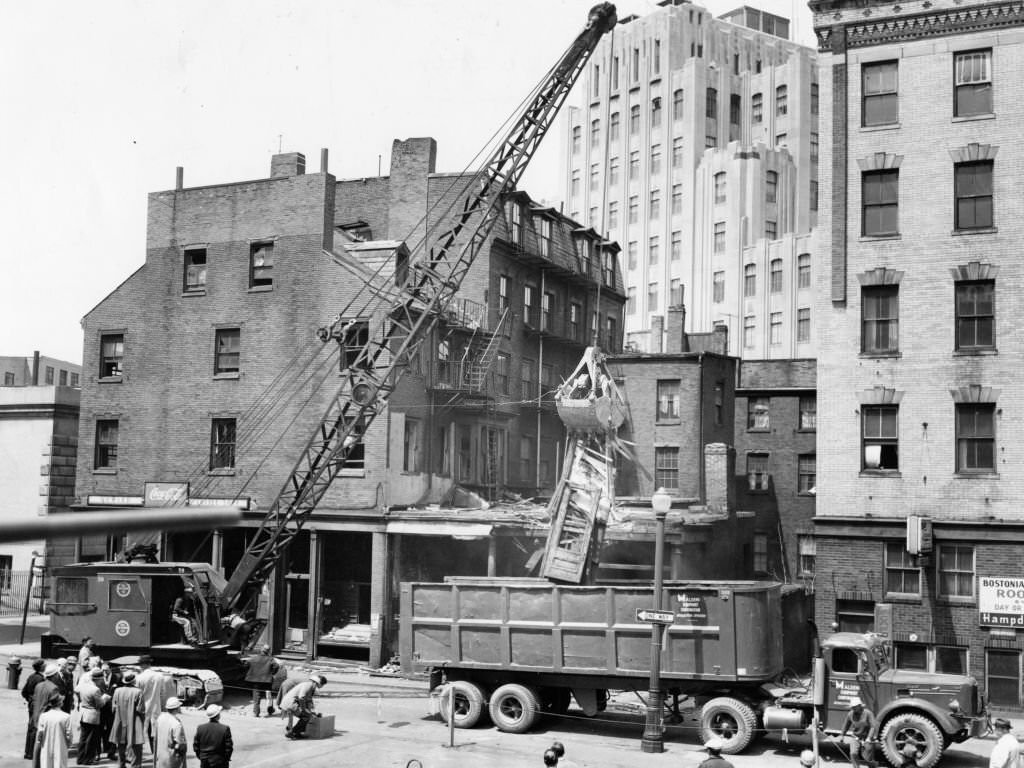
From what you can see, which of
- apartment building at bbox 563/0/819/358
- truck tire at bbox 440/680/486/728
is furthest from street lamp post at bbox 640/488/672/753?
apartment building at bbox 563/0/819/358

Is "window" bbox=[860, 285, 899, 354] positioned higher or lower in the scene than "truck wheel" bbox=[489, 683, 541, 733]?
higher

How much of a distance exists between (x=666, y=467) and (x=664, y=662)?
89.4 ft

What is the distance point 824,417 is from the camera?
3069 cm

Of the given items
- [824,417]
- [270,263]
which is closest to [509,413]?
[270,263]

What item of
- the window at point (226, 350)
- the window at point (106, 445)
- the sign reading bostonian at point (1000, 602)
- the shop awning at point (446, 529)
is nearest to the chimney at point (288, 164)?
the window at point (226, 350)

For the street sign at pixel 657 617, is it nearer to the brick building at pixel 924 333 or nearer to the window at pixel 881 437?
the brick building at pixel 924 333

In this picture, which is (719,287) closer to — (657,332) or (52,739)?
(657,332)

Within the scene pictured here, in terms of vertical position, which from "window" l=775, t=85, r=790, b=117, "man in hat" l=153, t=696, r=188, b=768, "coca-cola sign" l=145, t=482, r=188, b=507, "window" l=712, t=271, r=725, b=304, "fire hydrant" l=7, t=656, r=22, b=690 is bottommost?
"fire hydrant" l=7, t=656, r=22, b=690

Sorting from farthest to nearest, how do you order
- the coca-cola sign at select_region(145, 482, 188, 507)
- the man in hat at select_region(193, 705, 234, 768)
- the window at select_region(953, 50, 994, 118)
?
the coca-cola sign at select_region(145, 482, 188, 507)
the window at select_region(953, 50, 994, 118)
the man in hat at select_region(193, 705, 234, 768)

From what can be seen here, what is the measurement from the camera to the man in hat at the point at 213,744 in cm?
1655

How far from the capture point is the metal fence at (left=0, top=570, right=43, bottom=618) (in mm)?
44125

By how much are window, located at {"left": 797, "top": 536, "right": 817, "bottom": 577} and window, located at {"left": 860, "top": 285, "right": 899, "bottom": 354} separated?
83.4 feet

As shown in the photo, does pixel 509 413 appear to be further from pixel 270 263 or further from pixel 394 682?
pixel 394 682

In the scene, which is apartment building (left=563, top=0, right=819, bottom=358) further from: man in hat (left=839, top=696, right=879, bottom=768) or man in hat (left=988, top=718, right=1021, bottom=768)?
man in hat (left=988, top=718, right=1021, bottom=768)
